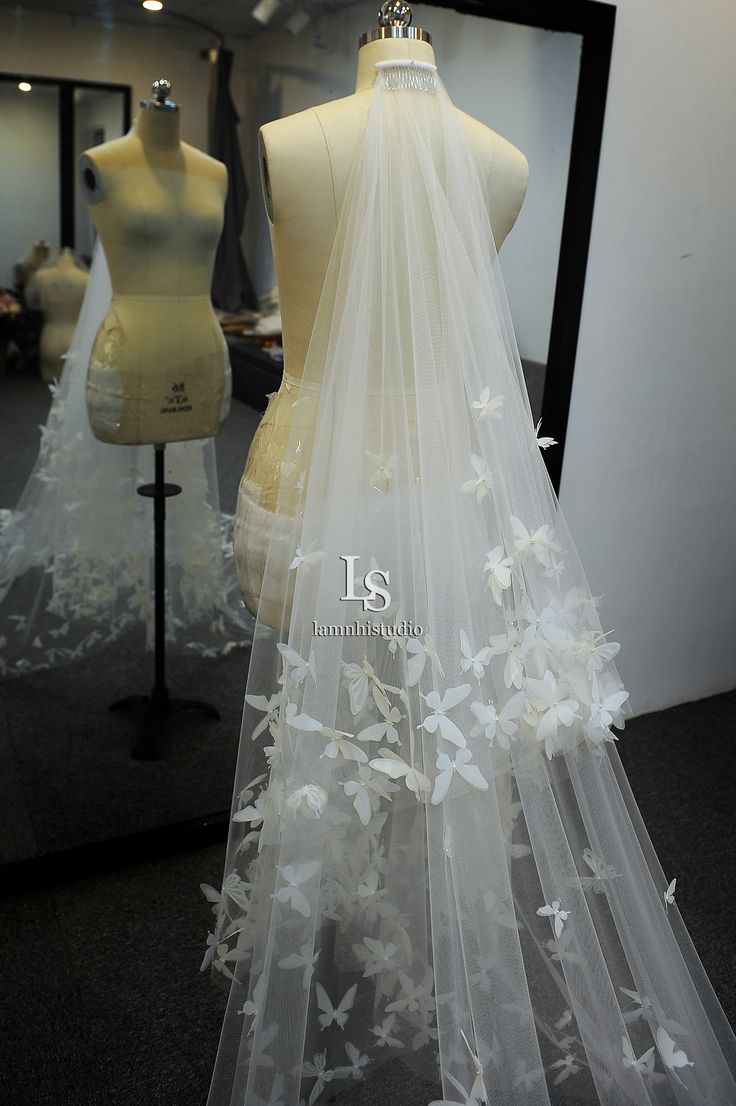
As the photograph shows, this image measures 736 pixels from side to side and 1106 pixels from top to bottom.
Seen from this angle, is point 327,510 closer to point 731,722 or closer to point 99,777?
point 99,777

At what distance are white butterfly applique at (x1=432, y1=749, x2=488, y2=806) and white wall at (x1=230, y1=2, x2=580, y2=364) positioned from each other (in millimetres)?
1055

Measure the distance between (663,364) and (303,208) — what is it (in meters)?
1.41

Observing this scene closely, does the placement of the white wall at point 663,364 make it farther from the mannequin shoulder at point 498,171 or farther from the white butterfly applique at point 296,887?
the white butterfly applique at point 296,887

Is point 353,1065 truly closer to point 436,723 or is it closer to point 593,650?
point 436,723

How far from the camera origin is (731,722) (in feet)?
9.29

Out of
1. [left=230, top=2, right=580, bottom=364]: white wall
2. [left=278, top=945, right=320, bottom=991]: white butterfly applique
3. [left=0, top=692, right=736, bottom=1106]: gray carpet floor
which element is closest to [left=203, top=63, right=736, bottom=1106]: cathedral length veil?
[left=278, top=945, right=320, bottom=991]: white butterfly applique

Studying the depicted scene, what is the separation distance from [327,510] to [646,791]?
1.55 m

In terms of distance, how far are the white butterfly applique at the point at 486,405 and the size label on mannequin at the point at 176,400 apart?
85 cm

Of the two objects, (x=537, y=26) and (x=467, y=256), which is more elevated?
(x=537, y=26)

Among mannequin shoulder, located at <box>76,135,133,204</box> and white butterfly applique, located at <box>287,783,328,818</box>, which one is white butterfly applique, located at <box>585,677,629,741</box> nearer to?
white butterfly applique, located at <box>287,783,328,818</box>

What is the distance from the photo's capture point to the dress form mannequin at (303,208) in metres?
1.33

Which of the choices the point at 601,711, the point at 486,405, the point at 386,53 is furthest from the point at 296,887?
the point at 386,53

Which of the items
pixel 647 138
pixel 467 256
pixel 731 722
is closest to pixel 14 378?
pixel 467 256

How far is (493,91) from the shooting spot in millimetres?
1938
